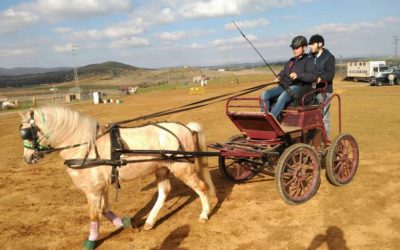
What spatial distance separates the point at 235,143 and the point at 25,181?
554 cm

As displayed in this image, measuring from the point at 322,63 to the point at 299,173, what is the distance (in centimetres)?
230

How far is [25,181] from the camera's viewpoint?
889 cm

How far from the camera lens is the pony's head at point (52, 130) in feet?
16.1

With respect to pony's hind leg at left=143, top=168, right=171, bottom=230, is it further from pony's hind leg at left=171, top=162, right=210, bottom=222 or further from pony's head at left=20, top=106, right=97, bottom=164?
pony's head at left=20, top=106, right=97, bottom=164

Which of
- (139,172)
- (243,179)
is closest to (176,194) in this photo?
(243,179)

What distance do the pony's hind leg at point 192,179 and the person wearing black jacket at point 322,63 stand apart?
299 centimetres

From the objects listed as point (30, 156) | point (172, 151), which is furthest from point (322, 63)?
point (30, 156)

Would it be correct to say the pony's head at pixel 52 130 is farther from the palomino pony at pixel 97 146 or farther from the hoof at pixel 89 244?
the hoof at pixel 89 244

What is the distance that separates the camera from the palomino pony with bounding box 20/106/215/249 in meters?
4.99

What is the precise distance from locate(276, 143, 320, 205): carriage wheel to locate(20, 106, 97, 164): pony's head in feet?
10.6

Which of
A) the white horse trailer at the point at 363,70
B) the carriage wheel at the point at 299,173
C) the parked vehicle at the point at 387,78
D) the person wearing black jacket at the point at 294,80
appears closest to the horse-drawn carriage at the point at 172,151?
the carriage wheel at the point at 299,173

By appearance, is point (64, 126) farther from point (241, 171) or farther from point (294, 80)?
point (294, 80)

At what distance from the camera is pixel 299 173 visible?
636 centimetres

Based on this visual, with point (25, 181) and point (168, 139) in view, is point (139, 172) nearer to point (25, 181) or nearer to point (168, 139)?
point (168, 139)
